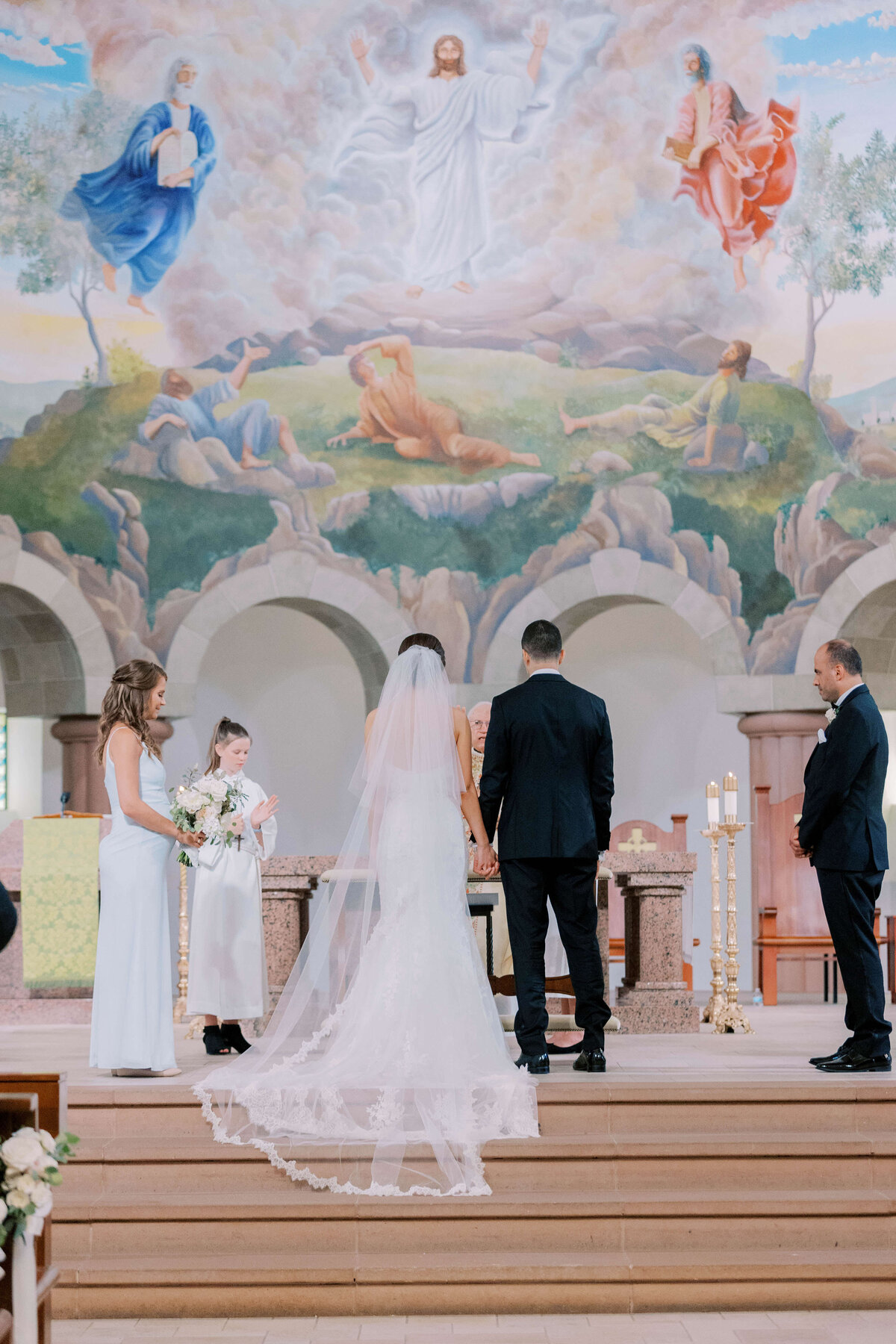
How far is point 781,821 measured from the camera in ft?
36.0

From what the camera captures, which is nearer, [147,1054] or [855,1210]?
[855,1210]

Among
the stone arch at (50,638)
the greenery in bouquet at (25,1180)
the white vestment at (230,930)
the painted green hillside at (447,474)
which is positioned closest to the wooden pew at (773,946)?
the painted green hillside at (447,474)

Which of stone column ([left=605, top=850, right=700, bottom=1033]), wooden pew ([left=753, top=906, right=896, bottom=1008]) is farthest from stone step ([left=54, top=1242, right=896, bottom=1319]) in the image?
wooden pew ([left=753, top=906, right=896, bottom=1008])

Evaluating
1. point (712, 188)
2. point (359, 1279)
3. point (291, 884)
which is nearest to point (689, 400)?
point (712, 188)

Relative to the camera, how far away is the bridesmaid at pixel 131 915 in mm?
6062

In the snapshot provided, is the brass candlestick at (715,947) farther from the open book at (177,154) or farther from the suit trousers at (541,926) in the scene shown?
the open book at (177,154)

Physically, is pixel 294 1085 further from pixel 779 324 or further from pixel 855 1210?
pixel 779 324

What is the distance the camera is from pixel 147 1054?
6039 mm

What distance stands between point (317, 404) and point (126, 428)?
1.73m

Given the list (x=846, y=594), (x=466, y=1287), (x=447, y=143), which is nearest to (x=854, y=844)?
(x=466, y=1287)

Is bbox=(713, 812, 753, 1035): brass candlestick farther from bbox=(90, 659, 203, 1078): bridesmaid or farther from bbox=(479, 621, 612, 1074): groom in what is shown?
bbox=(90, 659, 203, 1078): bridesmaid

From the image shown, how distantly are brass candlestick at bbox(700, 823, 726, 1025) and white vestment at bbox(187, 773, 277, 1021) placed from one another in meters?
2.55

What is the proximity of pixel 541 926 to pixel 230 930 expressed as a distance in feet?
6.30

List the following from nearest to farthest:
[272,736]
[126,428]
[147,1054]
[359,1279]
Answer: [359,1279]
[147,1054]
[126,428]
[272,736]
